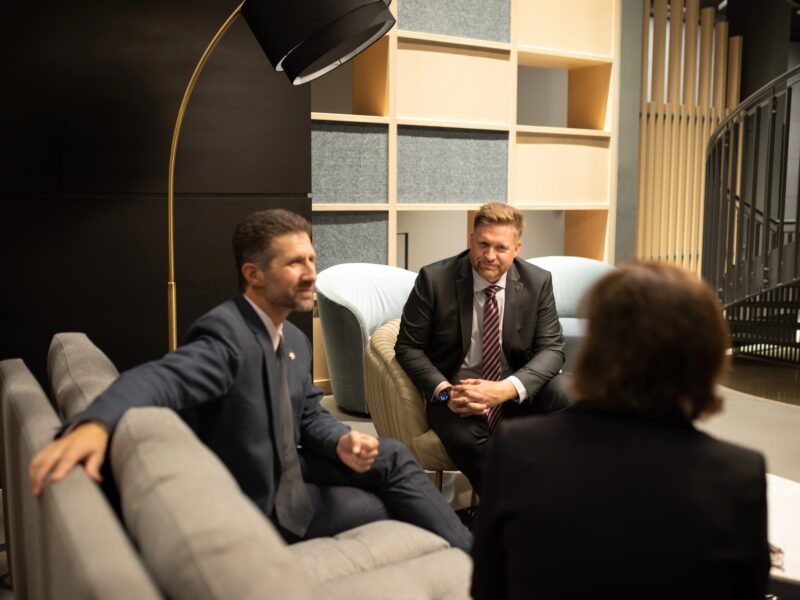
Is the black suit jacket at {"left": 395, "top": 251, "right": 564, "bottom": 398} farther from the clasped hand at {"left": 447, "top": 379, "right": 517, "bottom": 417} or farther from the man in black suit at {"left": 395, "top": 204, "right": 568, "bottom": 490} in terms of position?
the clasped hand at {"left": 447, "top": 379, "right": 517, "bottom": 417}

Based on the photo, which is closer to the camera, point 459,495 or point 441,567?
point 441,567

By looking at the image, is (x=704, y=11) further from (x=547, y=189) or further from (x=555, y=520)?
(x=555, y=520)

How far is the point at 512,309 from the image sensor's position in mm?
2994

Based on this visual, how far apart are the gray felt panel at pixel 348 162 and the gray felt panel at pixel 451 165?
0.48ft

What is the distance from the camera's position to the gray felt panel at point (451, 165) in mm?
4980

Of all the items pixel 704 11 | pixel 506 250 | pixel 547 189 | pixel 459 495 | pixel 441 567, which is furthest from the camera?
pixel 704 11

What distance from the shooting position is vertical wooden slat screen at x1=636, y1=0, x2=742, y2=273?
6.40 meters

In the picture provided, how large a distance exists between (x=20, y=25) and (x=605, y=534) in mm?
2838

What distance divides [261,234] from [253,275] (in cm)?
10

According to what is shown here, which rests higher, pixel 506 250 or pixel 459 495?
pixel 506 250

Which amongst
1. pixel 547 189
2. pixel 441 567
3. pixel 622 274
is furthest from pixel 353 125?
pixel 622 274

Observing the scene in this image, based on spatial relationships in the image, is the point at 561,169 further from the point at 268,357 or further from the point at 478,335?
the point at 268,357

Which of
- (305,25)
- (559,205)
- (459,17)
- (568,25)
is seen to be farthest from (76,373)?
(568,25)

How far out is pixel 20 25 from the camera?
2.98m
